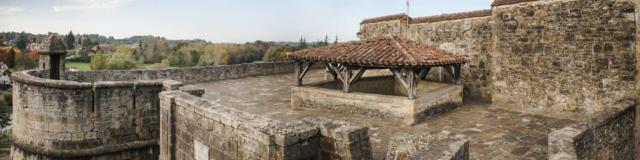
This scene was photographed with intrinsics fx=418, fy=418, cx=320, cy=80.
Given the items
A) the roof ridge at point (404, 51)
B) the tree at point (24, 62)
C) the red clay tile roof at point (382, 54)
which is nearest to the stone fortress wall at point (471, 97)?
the red clay tile roof at point (382, 54)

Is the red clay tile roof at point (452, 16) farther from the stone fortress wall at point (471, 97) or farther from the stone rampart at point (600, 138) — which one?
the stone rampart at point (600, 138)

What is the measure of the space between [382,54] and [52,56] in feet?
31.1

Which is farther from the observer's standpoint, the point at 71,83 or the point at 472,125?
the point at 472,125

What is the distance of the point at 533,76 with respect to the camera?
10.3m

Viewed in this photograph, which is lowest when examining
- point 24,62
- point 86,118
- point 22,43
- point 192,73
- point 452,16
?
point 86,118

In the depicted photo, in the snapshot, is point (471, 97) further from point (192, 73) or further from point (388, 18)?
point (192, 73)

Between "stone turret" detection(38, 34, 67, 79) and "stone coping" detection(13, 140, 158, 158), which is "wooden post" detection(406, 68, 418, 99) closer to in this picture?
"stone coping" detection(13, 140, 158, 158)

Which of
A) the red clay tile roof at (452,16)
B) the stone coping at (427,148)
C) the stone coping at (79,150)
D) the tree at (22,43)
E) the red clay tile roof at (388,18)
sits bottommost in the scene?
the stone coping at (79,150)

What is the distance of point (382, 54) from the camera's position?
954cm

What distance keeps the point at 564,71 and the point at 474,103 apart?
2449 millimetres

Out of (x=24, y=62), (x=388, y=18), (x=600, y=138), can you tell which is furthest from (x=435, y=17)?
(x=24, y=62)

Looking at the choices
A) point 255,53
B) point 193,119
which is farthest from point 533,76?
point 255,53

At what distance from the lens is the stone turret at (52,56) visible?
38.8ft

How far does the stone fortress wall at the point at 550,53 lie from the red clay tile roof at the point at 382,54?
4.84 feet
